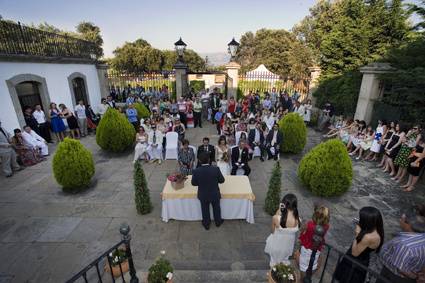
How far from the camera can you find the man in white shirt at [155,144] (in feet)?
28.4

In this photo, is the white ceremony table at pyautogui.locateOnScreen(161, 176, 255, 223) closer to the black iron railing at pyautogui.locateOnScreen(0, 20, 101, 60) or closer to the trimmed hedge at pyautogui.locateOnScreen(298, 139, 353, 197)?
the trimmed hedge at pyautogui.locateOnScreen(298, 139, 353, 197)

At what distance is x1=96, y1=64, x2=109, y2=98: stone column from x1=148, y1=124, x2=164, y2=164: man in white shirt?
9.41 meters

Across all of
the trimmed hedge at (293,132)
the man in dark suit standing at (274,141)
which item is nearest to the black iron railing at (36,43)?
the man in dark suit standing at (274,141)

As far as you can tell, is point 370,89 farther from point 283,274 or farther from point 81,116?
point 81,116

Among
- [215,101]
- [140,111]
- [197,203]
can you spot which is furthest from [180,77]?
[197,203]

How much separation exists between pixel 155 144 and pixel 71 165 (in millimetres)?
2973

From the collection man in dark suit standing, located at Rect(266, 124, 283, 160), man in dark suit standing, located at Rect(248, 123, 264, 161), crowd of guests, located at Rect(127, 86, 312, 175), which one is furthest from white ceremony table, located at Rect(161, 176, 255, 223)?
man in dark suit standing, located at Rect(266, 124, 283, 160)

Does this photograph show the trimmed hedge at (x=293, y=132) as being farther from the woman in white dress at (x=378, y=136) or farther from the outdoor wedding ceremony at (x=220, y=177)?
the woman in white dress at (x=378, y=136)

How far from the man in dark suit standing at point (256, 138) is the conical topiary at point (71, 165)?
5493mm

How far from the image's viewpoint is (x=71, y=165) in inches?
247

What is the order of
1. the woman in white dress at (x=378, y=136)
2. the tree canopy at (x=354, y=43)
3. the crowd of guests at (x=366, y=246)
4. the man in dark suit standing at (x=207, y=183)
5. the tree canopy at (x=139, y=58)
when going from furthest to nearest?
1. the tree canopy at (x=139, y=58)
2. the tree canopy at (x=354, y=43)
3. the woman in white dress at (x=378, y=136)
4. the man in dark suit standing at (x=207, y=183)
5. the crowd of guests at (x=366, y=246)

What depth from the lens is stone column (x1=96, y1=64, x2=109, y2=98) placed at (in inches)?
614

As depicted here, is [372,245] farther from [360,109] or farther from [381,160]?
[360,109]

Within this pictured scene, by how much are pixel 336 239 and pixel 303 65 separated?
29.9 m
